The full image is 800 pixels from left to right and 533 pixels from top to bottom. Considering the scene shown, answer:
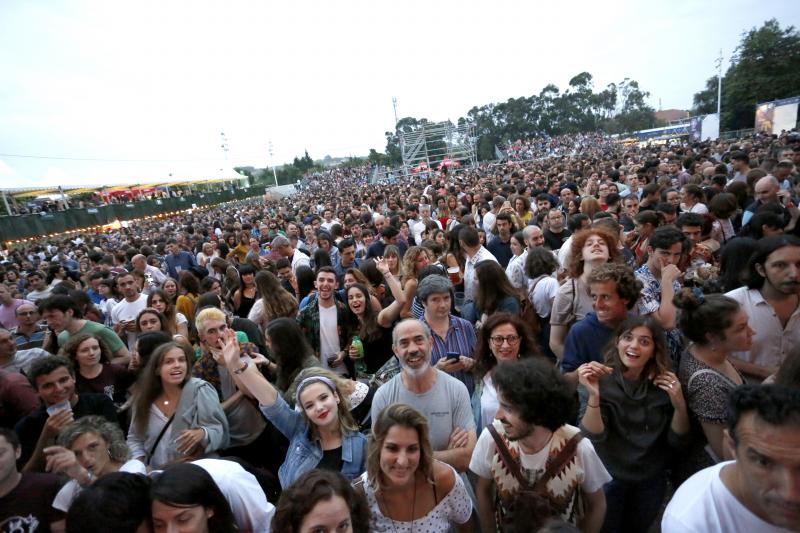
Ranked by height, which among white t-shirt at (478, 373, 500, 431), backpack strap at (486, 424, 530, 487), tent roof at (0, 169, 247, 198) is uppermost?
tent roof at (0, 169, 247, 198)

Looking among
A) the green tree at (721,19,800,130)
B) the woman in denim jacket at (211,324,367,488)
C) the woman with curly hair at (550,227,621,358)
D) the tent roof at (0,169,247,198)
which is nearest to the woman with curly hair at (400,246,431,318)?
the woman with curly hair at (550,227,621,358)

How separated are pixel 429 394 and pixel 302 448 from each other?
2.69ft

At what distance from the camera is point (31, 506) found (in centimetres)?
206

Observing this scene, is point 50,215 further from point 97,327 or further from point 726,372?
point 726,372

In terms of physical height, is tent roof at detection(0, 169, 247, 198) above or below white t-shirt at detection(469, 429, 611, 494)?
above

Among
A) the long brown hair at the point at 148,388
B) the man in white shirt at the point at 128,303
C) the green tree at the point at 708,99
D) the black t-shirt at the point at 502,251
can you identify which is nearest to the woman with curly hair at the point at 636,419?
the long brown hair at the point at 148,388

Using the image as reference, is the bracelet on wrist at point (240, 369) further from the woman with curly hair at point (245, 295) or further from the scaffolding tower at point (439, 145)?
the scaffolding tower at point (439, 145)

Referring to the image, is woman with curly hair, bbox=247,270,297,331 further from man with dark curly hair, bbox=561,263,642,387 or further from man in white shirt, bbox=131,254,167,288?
man in white shirt, bbox=131,254,167,288

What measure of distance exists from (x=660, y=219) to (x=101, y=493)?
5891 mm

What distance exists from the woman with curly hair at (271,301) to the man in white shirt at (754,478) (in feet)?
12.8

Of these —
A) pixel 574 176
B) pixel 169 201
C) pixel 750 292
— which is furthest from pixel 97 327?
pixel 169 201

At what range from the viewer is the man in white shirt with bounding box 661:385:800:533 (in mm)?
1205

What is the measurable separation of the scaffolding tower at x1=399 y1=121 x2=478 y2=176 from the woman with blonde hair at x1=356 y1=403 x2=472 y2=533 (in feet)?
128

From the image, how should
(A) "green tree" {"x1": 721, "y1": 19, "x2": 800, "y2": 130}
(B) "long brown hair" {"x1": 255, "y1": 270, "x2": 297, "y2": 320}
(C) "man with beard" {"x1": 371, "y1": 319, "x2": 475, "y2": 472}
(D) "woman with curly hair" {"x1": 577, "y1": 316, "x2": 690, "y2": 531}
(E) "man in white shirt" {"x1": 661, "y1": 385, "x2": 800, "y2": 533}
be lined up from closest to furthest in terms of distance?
(E) "man in white shirt" {"x1": 661, "y1": 385, "x2": 800, "y2": 533}
(D) "woman with curly hair" {"x1": 577, "y1": 316, "x2": 690, "y2": 531}
(C) "man with beard" {"x1": 371, "y1": 319, "x2": 475, "y2": 472}
(B) "long brown hair" {"x1": 255, "y1": 270, "x2": 297, "y2": 320}
(A) "green tree" {"x1": 721, "y1": 19, "x2": 800, "y2": 130}
